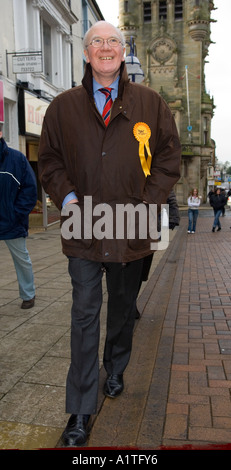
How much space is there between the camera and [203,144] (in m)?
45.5

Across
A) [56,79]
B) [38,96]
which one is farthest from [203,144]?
[38,96]

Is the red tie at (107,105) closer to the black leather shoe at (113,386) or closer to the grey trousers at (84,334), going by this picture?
the grey trousers at (84,334)

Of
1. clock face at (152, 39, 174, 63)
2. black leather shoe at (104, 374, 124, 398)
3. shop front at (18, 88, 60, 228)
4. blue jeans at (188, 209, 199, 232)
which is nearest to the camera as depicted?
black leather shoe at (104, 374, 124, 398)

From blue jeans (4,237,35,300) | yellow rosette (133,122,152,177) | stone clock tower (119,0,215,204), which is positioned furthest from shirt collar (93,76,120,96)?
stone clock tower (119,0,215,204)

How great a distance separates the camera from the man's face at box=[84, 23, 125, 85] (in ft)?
8.02

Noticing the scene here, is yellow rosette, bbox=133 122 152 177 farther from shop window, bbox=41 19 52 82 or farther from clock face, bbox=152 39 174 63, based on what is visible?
clock face, bbox=152 39 174 63

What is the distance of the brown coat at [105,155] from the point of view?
235 centimetres

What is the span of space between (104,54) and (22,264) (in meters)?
2.76

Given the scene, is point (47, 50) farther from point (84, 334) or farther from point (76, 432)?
point (76, 432)

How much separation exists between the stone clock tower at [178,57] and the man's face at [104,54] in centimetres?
4125

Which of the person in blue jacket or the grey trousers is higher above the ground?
the person in blue jacket

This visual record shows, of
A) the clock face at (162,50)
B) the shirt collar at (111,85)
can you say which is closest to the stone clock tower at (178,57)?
the clock face at (162,50)

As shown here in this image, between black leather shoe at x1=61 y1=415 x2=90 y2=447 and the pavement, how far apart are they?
0.06m
